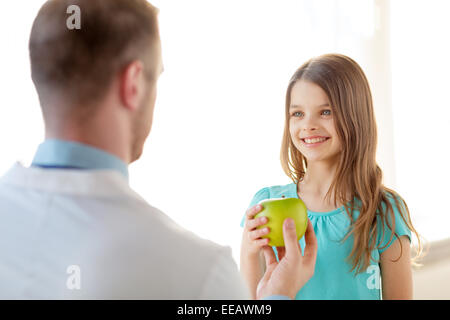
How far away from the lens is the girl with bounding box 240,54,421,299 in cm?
130

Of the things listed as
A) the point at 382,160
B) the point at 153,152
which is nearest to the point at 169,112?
the point at 153,152

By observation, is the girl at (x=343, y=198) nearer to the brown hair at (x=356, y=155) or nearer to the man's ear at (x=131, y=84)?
the brown hair at (x=356, y=155)

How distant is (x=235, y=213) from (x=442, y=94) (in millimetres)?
1794

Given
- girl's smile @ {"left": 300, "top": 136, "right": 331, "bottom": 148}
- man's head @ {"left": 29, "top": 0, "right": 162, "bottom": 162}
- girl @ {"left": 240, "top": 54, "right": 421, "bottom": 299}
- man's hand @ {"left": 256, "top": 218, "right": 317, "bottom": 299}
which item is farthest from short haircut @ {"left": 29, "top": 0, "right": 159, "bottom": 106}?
girl's smile @ {"left": 300, "top": 136, "right": 331, "bottom": 148}

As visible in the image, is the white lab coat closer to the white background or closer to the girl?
the girl

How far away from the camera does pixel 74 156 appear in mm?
639

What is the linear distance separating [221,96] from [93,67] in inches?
46.4

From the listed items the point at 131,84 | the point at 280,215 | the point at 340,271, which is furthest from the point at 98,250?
the point at 340,271

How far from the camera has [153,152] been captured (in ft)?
5.47

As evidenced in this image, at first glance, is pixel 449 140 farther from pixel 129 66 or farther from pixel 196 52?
pixel 129 66

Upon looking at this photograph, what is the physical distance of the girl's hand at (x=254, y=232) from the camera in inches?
46.3

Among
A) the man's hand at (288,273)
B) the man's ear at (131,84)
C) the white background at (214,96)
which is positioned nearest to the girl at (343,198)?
the man's hand at (288,273)

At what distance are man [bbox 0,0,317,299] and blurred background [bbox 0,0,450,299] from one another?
81 centimetres

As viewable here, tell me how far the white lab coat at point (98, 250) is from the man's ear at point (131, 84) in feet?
0.38
